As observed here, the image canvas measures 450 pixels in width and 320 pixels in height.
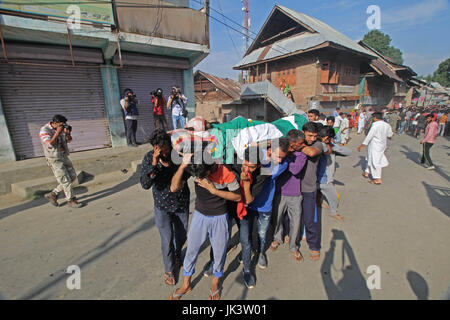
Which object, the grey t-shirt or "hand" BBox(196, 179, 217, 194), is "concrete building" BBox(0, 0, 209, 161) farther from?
the grey t-shirt

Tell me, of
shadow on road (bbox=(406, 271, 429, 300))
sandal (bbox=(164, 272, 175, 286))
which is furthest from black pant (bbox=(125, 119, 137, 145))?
shadow on road (bbox=(406, 271, 429, 300))

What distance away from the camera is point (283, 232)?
3016 mm

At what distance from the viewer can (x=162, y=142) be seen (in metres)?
1.94

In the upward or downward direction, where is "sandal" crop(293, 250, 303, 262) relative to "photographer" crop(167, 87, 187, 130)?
downward

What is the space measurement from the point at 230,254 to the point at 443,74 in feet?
240

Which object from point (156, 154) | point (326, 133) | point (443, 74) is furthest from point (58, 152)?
point (443, 74)

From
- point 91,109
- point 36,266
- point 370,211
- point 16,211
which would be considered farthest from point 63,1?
point 370,211

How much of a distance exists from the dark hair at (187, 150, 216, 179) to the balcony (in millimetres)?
6218

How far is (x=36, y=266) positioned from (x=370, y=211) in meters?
5.13

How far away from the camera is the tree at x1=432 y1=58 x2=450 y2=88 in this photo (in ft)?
158

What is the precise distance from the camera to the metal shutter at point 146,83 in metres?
7.03

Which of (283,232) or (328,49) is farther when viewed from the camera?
(328,49)

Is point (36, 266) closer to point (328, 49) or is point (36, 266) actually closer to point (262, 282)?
point (262, 282)

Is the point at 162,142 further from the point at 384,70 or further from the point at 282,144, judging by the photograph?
the point at 384,70
